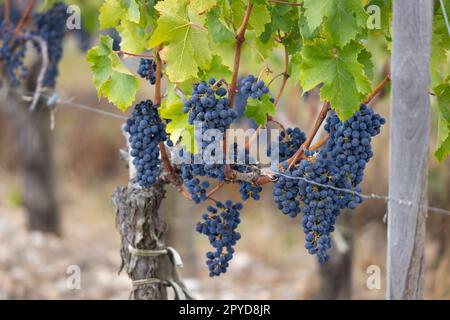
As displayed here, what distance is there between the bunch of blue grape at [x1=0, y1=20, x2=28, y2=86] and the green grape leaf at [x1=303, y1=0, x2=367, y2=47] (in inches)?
80.0

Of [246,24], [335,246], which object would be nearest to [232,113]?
[246,24]

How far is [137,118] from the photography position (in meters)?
2.22

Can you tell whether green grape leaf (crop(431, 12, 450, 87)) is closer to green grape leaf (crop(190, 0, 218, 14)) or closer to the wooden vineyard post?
the wooden vineyard post

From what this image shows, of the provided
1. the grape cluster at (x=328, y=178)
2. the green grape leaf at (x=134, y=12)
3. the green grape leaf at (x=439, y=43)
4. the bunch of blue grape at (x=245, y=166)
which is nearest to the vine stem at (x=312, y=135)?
the grape cluster at (x=328, y=178)

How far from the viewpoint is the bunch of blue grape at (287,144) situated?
2189mm

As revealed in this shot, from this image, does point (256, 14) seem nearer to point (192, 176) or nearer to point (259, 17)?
point (259, 17)

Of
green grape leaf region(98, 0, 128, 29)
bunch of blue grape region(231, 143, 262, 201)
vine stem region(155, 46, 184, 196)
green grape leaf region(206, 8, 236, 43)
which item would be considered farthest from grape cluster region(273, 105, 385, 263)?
green grape leaf region(98, 0, 128, 29)

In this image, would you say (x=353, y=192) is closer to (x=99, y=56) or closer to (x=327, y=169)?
(x=327, y=169)

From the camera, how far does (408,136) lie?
1.65 m

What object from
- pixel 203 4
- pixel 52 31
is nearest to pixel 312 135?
pixel 203 4

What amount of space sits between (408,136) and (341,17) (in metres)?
0.43

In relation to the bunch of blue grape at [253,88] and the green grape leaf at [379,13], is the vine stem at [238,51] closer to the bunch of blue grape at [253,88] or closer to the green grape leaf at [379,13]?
the bunch of blue grape at [253,88]

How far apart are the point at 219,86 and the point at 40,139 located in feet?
13.4

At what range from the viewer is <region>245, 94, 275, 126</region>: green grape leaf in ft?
7.02
